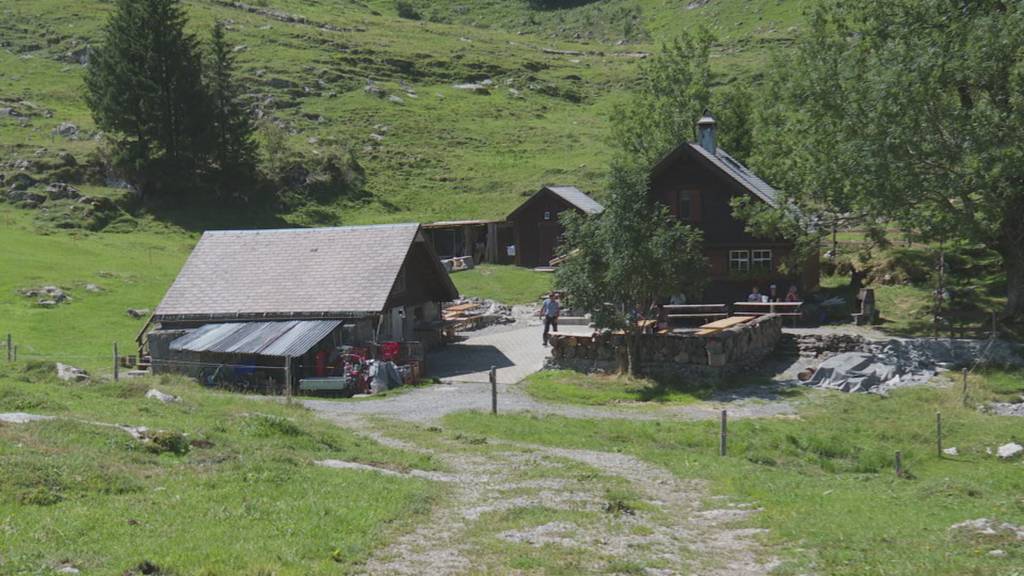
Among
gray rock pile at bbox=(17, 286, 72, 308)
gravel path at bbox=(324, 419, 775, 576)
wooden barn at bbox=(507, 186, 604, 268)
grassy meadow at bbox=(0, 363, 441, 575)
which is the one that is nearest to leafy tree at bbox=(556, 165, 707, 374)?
gravel path at bbox=(324, 419, 775, 576)

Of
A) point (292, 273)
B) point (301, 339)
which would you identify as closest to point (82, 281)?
point (292, 273)

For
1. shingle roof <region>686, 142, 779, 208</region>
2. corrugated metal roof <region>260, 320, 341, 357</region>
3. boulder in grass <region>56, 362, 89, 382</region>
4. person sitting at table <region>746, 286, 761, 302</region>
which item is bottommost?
boulder in grass <region>56, 362, 89, 382</region>

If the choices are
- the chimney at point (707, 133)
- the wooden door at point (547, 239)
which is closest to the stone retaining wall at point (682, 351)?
the chimney at point (707, 133)

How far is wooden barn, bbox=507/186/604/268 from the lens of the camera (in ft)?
214

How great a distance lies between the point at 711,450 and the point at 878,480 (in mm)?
4955

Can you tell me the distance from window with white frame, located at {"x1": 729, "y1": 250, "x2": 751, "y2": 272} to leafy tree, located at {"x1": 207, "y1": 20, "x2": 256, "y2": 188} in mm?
43663

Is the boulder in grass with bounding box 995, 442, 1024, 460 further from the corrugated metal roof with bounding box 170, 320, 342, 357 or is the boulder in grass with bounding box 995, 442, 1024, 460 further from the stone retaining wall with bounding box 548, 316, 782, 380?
the corrugated metal roof with bounding box 170, 320, 342, 357

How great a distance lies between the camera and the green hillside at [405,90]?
3241 inches

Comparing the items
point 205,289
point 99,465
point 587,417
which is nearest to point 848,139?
point 587,417

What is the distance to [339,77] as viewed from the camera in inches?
4582

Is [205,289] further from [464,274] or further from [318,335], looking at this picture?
[464,274]

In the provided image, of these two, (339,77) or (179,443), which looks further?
(339,77)

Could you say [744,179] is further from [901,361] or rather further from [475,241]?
[475,241]

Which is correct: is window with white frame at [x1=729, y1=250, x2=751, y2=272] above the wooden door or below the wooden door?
below
